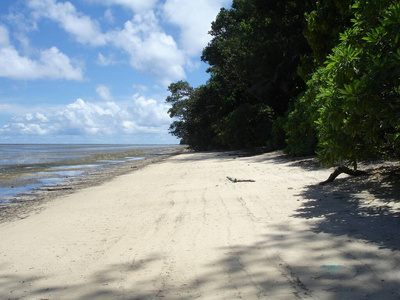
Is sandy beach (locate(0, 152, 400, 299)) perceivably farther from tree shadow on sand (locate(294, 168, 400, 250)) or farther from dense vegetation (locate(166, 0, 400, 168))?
dense vegetation (locate(166, 0, 400, 168))

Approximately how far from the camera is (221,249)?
4086 mm

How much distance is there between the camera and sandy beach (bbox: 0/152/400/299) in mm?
3059

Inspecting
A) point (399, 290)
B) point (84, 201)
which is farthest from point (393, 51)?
point (84, 201)

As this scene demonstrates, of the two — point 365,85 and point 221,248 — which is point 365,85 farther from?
point 221,248

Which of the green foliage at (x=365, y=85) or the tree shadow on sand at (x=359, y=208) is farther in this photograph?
the tree shadow on sand at (x=359, y=208)

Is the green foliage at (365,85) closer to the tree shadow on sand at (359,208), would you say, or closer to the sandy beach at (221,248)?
the tree shadow on sand at (359,208)

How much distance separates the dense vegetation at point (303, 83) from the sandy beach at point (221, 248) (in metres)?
1.06

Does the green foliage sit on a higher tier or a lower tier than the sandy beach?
higher

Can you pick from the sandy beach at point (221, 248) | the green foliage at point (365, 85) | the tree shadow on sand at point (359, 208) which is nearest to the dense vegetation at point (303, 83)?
the green foliage at point (365, 85)

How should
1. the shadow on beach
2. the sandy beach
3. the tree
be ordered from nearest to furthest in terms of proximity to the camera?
the sandy beach < the tree < the shadow on beach

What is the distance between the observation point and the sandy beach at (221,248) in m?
3.06

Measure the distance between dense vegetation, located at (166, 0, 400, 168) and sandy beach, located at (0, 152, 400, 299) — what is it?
1.06 metres

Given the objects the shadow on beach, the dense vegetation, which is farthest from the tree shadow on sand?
the dense vegetation

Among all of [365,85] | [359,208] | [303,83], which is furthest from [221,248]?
[303,83]
